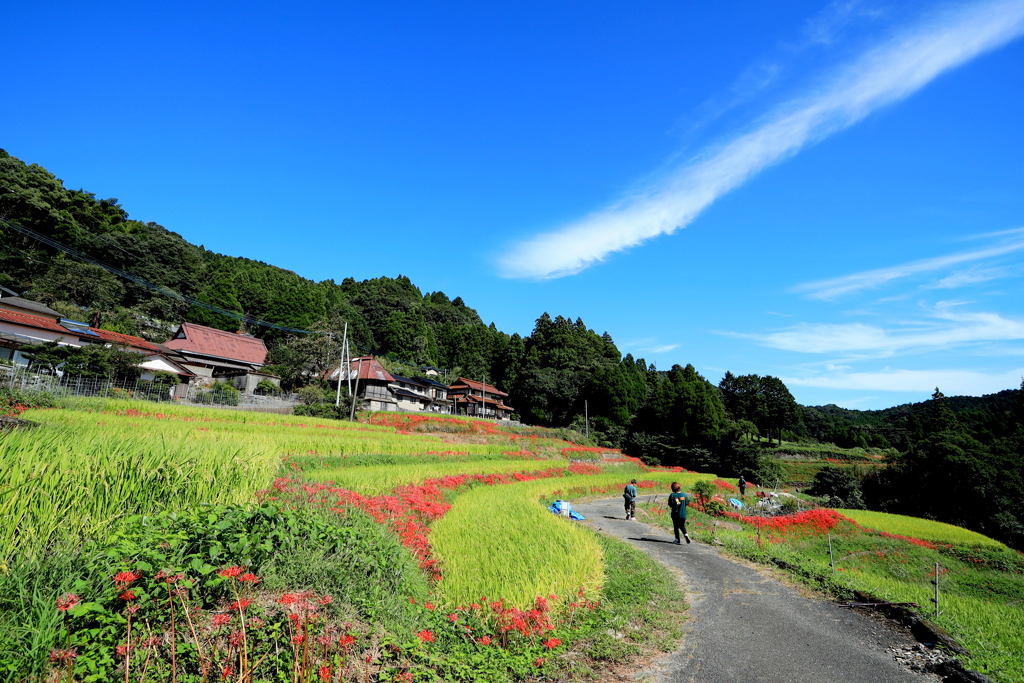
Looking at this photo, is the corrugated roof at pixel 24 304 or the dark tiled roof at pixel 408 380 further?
the dark tiled roof at pixel 408 380


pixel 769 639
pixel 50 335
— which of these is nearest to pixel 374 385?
pixel 50 335

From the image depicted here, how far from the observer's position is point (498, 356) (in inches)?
2933

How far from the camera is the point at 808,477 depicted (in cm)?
4681

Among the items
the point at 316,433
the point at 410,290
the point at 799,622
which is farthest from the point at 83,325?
the point at 410,290

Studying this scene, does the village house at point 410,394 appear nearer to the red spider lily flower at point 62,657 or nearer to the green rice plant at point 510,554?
the green rice plant at point 510,554

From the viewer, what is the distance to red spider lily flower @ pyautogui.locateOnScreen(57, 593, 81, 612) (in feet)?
10.6

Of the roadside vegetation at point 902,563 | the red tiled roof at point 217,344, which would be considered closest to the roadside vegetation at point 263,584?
the roadside vegetation at point 902,563

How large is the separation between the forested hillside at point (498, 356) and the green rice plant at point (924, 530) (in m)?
5.44

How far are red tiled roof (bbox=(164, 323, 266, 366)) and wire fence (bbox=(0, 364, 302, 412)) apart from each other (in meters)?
6.33

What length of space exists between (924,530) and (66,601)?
91.0ft

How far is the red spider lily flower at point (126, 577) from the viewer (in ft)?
10.9

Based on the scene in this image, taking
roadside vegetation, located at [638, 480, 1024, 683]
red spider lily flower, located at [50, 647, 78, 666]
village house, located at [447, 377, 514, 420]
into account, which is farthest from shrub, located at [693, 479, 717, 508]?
village house, located at [447, 377, 514, 420]

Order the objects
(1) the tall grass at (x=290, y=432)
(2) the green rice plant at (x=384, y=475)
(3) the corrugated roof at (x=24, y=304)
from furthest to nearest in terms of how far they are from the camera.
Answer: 1. (3) the corrugated roof at (x=24, y=304)
2. (1) the tall grass at (x=290, y=432)
3. (2) the green rice plant at (x=384, y=475)

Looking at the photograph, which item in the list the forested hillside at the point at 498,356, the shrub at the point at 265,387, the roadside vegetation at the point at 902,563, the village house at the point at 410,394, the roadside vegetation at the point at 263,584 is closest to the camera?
the roadside vegetation at the point at 263,584
